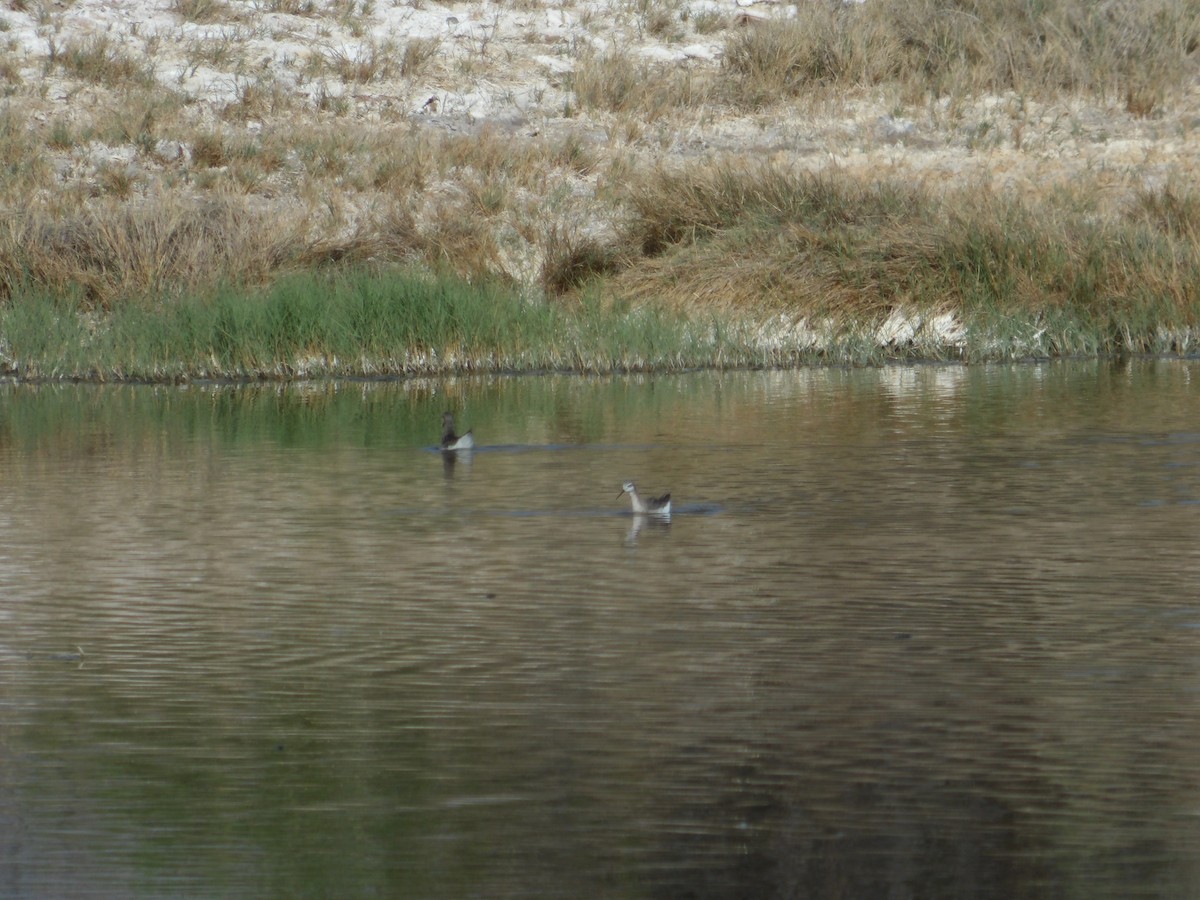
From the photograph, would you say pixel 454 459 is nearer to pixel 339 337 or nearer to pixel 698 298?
pixel 339 337

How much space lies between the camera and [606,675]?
25.6 feet

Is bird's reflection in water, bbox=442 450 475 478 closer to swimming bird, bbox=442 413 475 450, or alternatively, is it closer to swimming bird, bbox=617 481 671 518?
swimming bird, bbox=442 413 475 450

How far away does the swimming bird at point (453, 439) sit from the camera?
15852 millimetres

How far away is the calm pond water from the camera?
224 inches

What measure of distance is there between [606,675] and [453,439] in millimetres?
8351

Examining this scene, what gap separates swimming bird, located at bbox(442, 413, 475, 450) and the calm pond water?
0.22m

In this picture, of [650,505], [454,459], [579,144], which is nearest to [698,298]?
[579,144]

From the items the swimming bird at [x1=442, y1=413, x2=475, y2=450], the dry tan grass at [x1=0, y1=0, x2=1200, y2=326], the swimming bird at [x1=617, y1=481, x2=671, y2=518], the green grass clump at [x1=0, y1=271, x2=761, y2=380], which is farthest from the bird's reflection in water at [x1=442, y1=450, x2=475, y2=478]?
the dry tan grass at [x1=0, y1=0, x2=1200, y2=326]

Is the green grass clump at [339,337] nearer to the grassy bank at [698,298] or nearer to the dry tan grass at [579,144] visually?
the grassy bank at [698,298]

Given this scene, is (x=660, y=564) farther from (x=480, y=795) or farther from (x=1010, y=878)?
(x=1010, y=878)

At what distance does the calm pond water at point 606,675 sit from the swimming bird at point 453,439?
8.6 inches

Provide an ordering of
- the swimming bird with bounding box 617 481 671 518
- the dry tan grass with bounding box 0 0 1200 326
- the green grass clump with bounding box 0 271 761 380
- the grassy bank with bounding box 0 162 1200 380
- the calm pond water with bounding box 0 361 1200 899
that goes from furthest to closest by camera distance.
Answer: the dry tan grass with bounding box 0 0 1200 326 → the grassy bank with bounding box 0 162 1200 380 → the green grass clump with bounding box 0 271 761 380 → the swimming bird with bounding box 617 481 671 518 → the calm pond water with bounding box 0 361 1200 899

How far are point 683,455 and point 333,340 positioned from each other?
8909 mm

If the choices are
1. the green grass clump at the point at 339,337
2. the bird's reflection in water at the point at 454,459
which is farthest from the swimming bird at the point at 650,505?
the green grass clump at the point at 339,337
